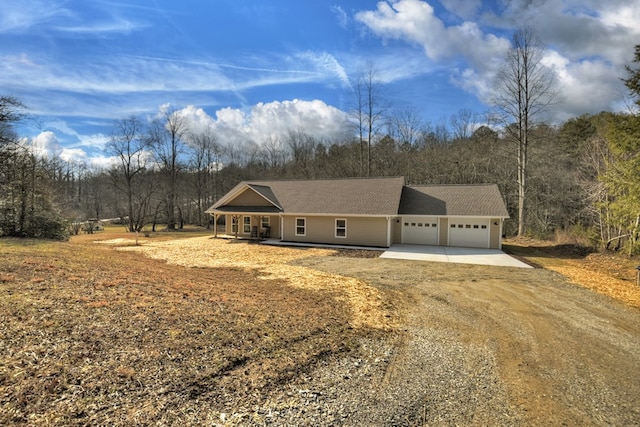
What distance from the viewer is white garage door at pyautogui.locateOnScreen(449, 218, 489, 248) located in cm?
1783

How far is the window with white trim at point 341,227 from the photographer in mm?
19094

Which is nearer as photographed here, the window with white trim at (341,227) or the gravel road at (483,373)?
the gravel road at (483,373)

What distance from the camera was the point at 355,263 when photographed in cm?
1338

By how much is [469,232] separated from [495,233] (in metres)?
1.31

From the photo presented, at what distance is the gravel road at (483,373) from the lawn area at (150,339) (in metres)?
0.47

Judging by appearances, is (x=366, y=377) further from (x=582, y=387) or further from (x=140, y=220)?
(x=140, y=220)

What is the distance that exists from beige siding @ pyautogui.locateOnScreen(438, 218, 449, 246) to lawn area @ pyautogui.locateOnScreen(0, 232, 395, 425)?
466 inches

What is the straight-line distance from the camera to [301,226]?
20.3 meters

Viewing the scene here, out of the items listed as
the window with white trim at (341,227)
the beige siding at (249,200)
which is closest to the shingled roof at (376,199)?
the beige siding at (249,200)

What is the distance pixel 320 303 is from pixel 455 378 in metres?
3.64

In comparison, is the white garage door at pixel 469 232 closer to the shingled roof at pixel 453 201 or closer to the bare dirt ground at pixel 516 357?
the shingled roof at pixel 453 201

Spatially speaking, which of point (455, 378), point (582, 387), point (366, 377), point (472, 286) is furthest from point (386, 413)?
point (472, 286)

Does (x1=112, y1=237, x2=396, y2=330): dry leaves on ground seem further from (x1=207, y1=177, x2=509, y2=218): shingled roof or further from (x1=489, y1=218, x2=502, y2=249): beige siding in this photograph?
(x1=489, y1=218, x2=502, y2=249): beige siding

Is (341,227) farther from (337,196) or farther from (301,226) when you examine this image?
(301,226)
